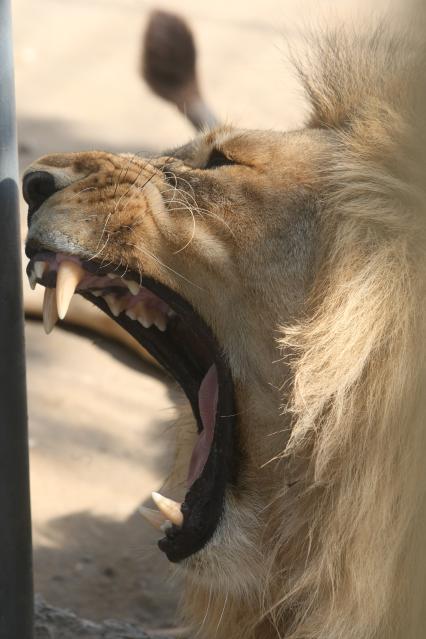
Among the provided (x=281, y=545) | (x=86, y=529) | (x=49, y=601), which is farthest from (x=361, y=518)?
(x=86, y=529)

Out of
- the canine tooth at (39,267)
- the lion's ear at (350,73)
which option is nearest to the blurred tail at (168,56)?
the lion's ear at (350,73)

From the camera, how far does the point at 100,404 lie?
396 cm

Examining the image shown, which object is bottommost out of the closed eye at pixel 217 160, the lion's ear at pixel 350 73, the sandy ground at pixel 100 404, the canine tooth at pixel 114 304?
the sandy ground at pixel 100 404

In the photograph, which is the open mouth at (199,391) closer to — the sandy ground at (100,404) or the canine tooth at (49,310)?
the canine tooth at (49,310)

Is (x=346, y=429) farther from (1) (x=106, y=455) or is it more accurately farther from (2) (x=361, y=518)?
(1) (x=106, y=455)

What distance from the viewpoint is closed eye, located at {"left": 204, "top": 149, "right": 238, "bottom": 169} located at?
223 centimetres

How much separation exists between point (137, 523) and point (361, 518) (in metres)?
1.57

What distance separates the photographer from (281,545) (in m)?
2.09

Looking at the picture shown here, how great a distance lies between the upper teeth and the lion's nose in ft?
0.40

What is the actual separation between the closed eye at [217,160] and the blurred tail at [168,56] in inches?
48.5

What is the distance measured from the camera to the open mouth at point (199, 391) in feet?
7.13

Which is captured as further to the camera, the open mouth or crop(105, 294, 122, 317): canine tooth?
crop(105, 294, 122, 317): canine tooth

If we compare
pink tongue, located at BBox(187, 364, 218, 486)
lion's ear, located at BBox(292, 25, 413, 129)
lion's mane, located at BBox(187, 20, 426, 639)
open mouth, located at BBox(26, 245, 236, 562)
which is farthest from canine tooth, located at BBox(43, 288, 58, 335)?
lion's ear, located at BBox(292, 25, 413, 129)

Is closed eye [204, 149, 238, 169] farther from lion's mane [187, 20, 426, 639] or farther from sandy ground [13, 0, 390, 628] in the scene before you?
sandy ground [13, 0, 390, 628]
